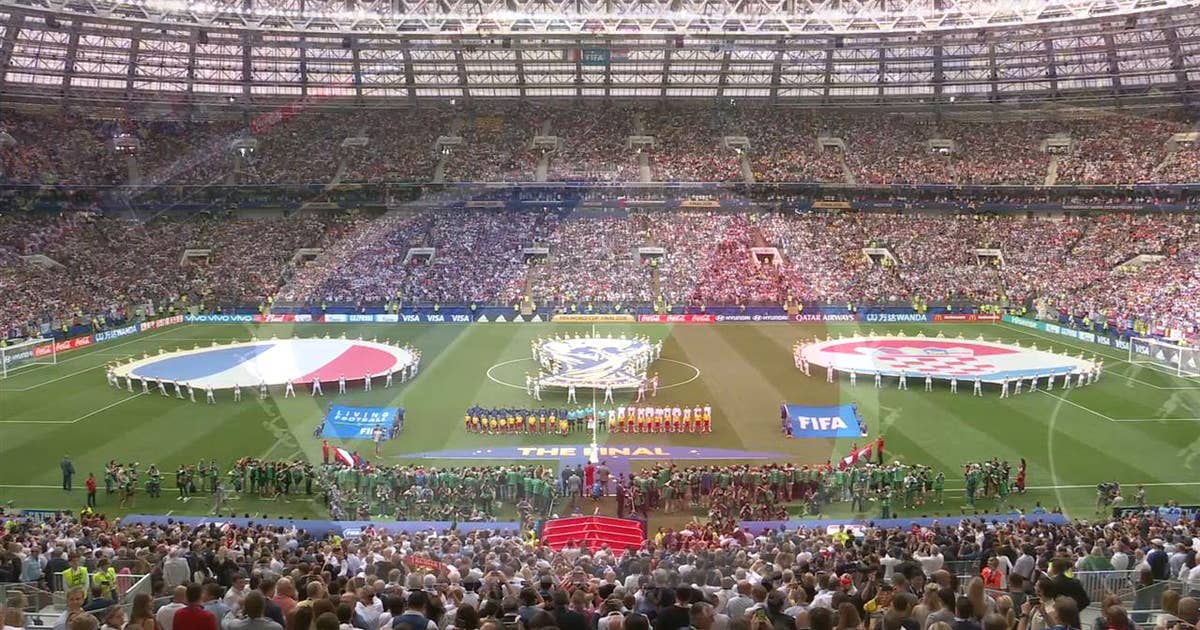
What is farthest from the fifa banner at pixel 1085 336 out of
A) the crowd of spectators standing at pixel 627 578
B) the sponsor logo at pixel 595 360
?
the crowd of spectators standing at pixel 627 578

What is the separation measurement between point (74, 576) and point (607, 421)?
19089 millimetres

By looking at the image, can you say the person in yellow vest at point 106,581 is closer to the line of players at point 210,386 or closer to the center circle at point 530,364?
the line of players at point 210,386

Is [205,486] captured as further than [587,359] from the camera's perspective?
No

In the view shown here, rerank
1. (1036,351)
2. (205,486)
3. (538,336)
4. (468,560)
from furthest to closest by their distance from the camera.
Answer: (538,336), (1036,351), (205,486), (468,560)

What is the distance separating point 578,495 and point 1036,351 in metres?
24.8

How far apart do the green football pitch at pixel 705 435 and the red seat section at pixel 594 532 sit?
5.66 m

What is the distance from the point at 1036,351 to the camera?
39.2 meters

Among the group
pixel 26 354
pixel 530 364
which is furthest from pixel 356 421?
pixel 26 354

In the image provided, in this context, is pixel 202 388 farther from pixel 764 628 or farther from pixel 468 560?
pixel 764 628

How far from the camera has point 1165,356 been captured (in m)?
39.1

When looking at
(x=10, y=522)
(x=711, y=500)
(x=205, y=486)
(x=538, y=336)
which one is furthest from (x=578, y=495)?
(x=538, y=336)

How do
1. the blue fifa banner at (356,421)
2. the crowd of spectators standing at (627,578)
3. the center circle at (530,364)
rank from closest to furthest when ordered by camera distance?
1. the crowd of spectators standing at (627,578)
2. the blue fifa banner at (356,421)
3. the center circle at (530,364)

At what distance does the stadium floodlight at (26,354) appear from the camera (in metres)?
40.4

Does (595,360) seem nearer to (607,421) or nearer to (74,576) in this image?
(607,421)
